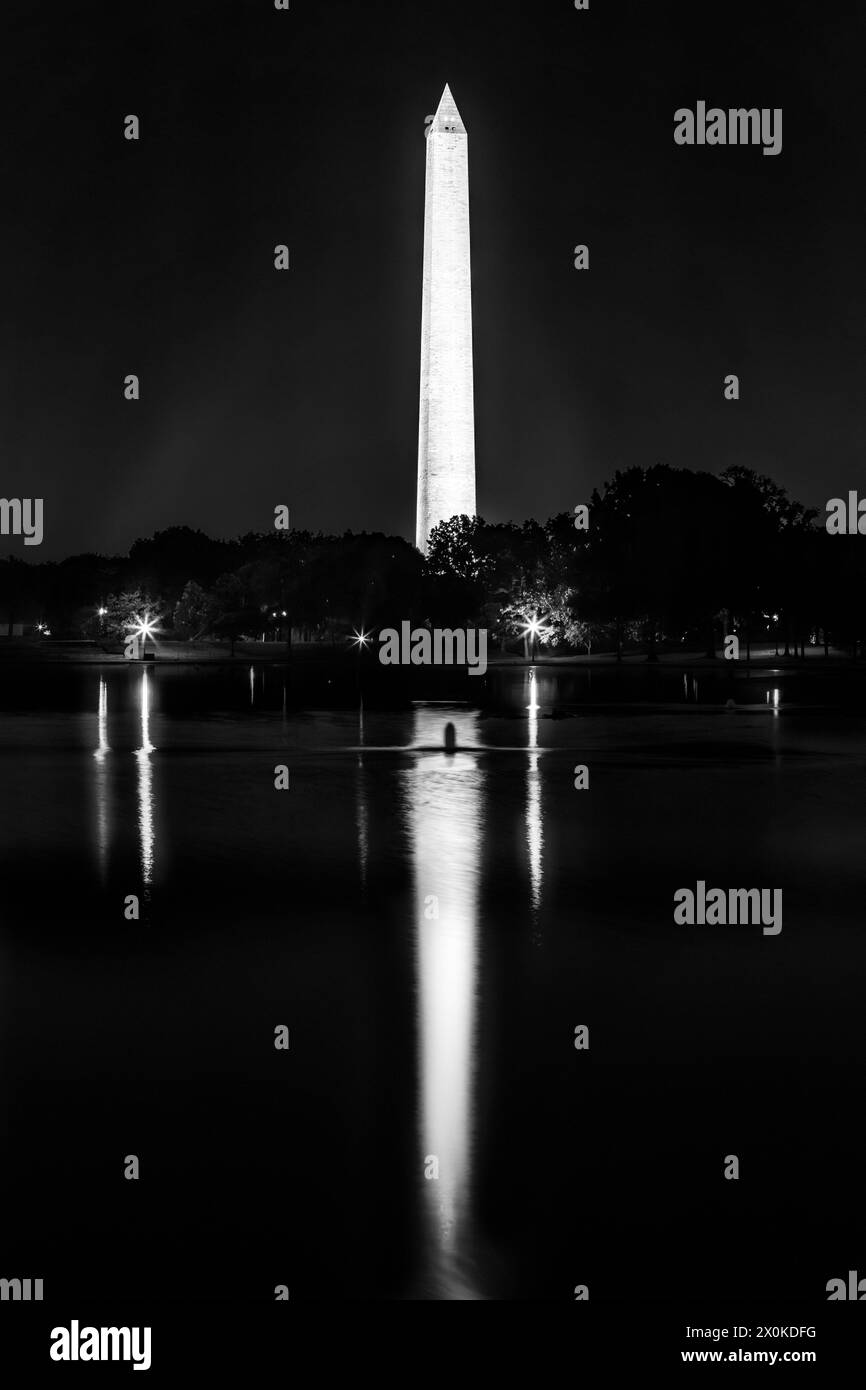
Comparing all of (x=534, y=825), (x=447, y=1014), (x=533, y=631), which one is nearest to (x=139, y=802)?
(x=534, y=825)

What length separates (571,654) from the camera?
112 meters

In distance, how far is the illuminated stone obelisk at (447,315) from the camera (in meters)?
83.8

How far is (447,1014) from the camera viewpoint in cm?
817

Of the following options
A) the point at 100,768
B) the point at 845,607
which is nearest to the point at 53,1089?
the point at 100,768

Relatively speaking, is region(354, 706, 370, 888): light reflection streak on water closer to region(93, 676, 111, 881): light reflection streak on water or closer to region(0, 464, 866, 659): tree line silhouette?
region(93, 676, 111, 881): light reflection streak on water

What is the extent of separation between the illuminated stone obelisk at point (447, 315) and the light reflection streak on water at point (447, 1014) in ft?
232

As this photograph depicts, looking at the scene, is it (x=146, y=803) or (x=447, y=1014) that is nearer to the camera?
(x=447, y=1014)

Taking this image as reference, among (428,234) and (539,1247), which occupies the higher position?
(428,234)

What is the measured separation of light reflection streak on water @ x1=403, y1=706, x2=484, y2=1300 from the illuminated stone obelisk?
70579 millimetres

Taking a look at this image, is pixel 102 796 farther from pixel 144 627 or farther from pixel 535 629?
pixel 144 627

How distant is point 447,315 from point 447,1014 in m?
81.7

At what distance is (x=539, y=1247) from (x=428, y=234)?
84.5m
